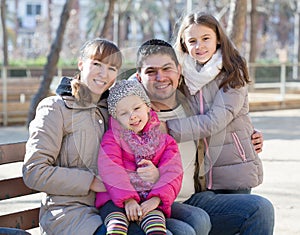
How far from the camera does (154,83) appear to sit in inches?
137

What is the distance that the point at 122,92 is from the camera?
319cm

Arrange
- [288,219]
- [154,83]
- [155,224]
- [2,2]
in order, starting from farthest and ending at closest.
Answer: [2,2], [288,219], [154,83], [155,224]

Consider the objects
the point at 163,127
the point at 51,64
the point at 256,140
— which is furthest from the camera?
the point at 51,64

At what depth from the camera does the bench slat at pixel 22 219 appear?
11.5 ft

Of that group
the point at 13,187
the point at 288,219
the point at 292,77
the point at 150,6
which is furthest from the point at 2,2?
the point at 150,6

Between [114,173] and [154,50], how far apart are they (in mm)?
761

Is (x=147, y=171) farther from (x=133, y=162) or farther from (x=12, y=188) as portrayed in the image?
(x=12, y=188)

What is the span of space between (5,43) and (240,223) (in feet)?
66.2

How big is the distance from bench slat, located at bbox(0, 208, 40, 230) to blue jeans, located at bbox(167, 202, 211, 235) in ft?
2.64

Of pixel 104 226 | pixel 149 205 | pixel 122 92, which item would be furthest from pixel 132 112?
pixel 104 226

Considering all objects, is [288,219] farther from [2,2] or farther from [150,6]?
[150,6]

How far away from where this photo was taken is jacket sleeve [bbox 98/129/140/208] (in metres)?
3.06

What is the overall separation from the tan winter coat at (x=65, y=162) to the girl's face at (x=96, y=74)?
103 millimetres

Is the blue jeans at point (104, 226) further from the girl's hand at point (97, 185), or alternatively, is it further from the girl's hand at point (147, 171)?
the girl's hand at point (147, 171)
